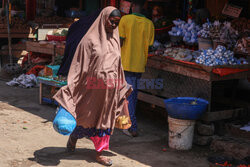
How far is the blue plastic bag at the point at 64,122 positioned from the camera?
14.9 feet

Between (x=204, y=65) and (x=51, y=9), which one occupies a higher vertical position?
(x=51, y=9)

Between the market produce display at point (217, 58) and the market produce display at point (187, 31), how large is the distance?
3.06ft

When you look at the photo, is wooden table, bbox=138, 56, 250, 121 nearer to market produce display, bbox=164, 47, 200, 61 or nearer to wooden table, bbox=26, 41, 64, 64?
market produce display, bbox=164, 47, 200, 61

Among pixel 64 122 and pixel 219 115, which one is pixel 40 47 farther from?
pixel 64 122

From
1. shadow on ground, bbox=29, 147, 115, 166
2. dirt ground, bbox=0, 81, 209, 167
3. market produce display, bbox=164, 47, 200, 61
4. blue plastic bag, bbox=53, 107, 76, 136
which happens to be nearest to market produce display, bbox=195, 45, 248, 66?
market produce display, bbox=164, 47, 200, 61

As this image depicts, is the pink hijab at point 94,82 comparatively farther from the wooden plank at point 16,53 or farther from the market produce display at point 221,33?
the wooden plank at point 16,53

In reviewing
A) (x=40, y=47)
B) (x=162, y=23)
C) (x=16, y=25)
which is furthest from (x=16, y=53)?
(x=162, y=23)

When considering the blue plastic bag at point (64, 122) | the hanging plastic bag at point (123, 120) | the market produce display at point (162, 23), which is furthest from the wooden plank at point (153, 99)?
the blue plastic bag at point (64, 122)

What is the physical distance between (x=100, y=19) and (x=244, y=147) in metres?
2.62

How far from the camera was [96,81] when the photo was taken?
484 centimetres

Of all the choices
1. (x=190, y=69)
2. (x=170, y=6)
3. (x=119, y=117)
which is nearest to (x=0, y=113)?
(x=119, y=117)

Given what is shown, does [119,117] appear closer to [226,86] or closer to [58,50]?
[226,86]

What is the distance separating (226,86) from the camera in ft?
24.7

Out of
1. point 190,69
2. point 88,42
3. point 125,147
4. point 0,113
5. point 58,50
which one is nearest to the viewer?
point 88,42
